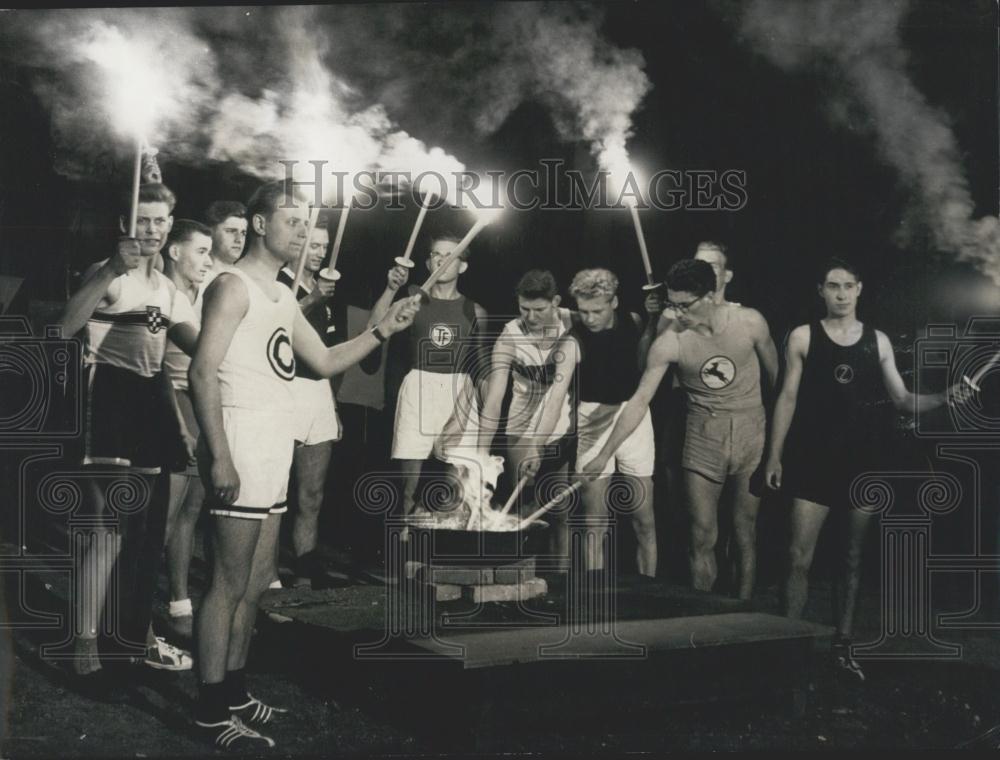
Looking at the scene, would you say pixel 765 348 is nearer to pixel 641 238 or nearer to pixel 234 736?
pixel 641 238

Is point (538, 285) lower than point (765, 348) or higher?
higher

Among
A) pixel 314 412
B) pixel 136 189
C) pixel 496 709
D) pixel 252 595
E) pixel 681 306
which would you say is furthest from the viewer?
pixel 681 306

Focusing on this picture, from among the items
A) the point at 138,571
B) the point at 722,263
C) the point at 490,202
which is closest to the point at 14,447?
the point at 138,571

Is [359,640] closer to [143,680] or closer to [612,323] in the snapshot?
[143,680]

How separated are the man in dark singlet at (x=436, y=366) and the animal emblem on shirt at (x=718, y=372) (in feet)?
3.48

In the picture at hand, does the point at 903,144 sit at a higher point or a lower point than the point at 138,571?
higher

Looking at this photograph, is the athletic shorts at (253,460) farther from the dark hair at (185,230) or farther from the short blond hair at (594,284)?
the short blond hair at (594,284)

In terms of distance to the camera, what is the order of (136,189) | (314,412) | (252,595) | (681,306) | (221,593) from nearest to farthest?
(221,593) < (252,595) < (136,189) < (314,412) < (681,306)

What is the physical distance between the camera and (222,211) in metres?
4.95

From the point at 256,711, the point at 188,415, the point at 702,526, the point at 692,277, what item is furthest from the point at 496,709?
the point at 692,277

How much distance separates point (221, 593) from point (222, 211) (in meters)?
1.67

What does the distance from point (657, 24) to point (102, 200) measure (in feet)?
8.52

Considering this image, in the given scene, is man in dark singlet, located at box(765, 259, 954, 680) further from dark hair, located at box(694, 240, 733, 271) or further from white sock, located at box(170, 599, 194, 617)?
white sock, located at box(170, 599, 194, 617)

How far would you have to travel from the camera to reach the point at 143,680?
4910 mm
